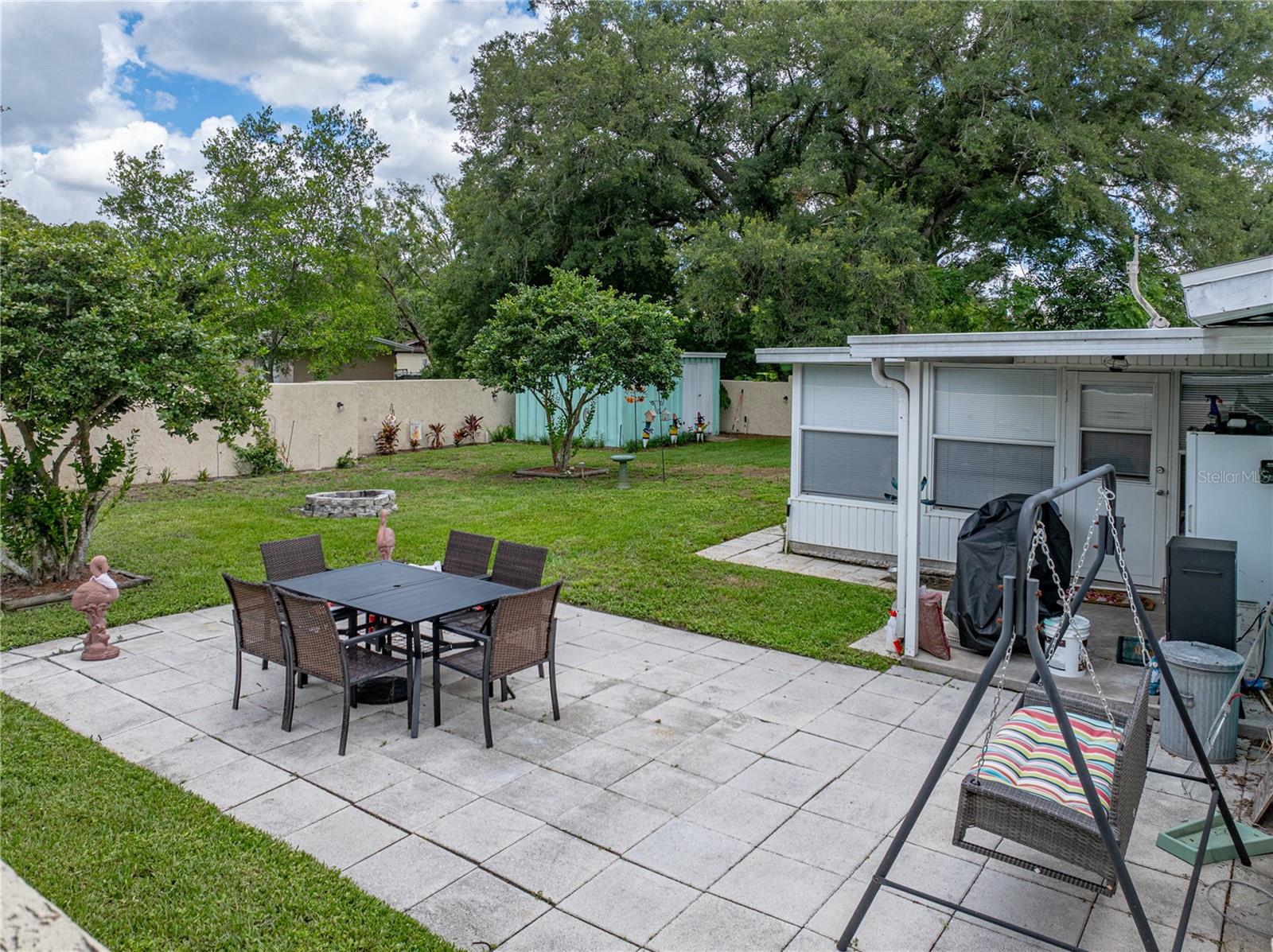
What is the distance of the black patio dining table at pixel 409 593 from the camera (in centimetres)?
507

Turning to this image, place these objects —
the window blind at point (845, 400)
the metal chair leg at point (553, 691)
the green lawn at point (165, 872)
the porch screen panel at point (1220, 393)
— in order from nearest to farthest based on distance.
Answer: the green lawn at point (165, 872) < the metal chair leg at point (553, 691) < the porch screen panel at point (1220, 393) < the window blind at point (845, 400)

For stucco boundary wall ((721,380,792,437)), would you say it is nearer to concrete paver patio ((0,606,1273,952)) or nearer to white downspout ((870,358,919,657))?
white downspout ((870,358,919,657))

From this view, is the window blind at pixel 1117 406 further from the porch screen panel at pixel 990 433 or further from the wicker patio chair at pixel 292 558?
the wicker patio chair at pixel 292 558

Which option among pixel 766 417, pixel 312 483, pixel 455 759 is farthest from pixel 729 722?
pixel 766 417

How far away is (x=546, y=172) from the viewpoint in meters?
19.8

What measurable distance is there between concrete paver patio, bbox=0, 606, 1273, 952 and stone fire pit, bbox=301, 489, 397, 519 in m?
5.32

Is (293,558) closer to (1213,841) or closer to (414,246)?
(1213,841)

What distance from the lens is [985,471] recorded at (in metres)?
8.03

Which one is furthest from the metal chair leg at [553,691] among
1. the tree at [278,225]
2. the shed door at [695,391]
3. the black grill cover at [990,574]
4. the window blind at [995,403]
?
the tree at [278,225]

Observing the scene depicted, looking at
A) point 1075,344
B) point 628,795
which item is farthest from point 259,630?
point 1075,344

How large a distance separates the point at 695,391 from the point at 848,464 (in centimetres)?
1243

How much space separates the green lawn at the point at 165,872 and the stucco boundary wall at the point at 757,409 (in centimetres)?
1913

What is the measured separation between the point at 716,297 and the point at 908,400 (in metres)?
11.5

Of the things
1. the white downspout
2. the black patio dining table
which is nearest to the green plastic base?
the white downspout
